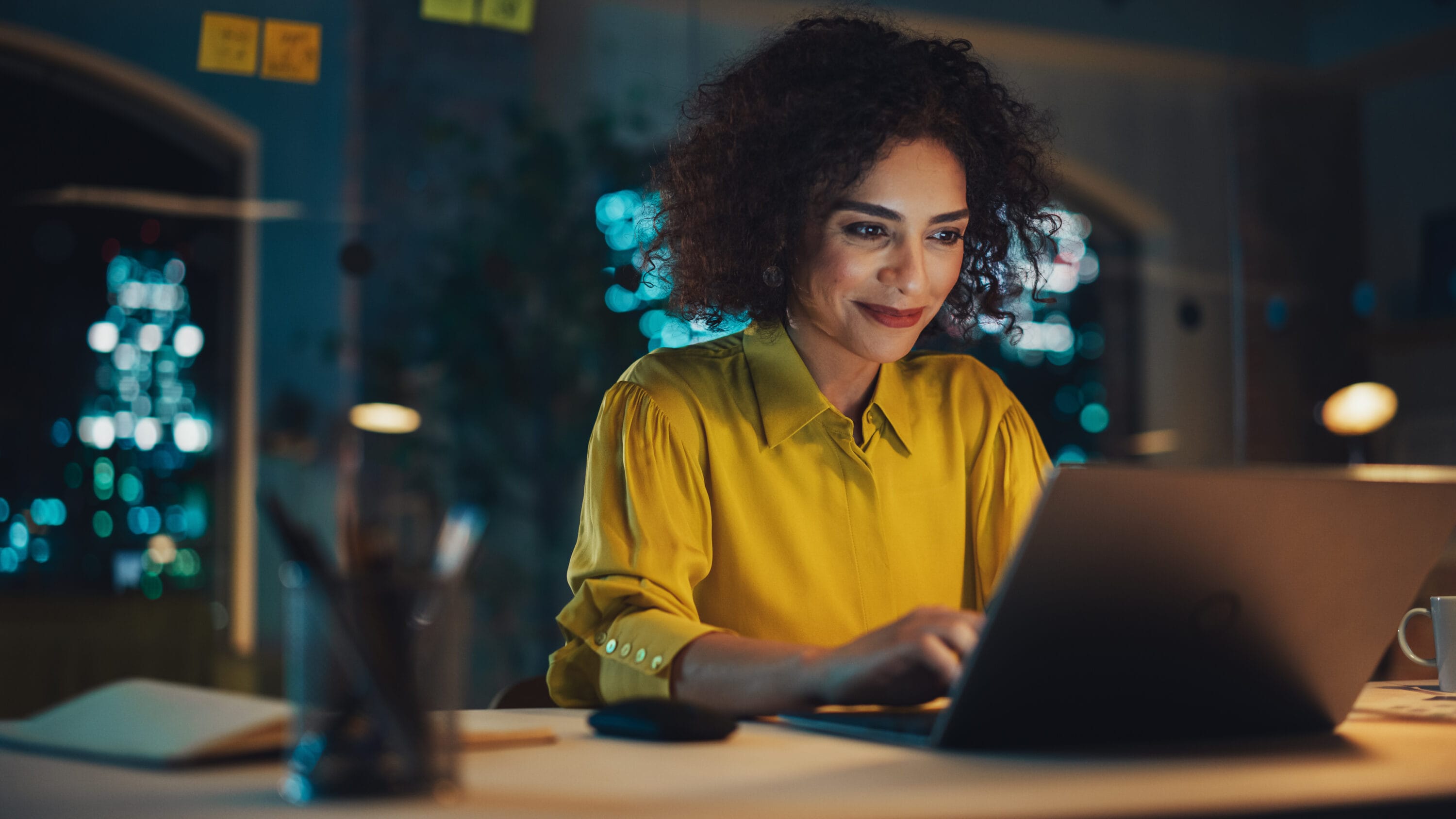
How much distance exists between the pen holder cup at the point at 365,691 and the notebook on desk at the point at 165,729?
28mm

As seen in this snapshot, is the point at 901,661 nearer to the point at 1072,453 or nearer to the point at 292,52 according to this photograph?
the point at 292,52

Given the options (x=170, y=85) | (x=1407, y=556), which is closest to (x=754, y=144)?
(x=1407, y=556)

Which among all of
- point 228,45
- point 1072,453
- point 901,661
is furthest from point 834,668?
point 1072,453

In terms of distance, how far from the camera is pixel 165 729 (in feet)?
2.48

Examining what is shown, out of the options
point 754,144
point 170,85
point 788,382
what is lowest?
point 788,382

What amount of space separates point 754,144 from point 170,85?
7.66 feet

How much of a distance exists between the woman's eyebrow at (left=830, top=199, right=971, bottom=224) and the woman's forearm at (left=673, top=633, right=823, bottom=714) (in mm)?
586

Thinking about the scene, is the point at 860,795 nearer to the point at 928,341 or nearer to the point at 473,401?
the point at 928,341

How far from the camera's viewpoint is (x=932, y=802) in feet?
2.02

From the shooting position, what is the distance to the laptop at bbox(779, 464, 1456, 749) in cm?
72

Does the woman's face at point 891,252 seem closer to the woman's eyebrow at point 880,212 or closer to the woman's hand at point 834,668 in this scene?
the woman's eyebrow at point 880,212

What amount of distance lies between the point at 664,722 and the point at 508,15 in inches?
123

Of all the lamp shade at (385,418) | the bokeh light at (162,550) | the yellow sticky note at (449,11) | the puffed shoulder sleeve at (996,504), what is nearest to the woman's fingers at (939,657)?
the puffed shoulder sleeve at (996,504)

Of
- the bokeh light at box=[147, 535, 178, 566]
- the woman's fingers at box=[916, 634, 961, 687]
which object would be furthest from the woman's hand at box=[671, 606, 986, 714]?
the bokeh light at box=[147, 535, 178, 566]
